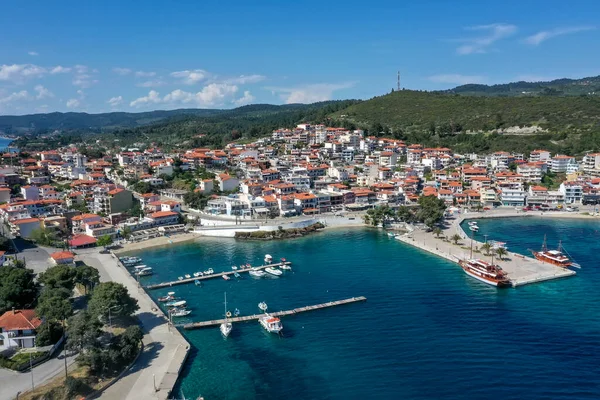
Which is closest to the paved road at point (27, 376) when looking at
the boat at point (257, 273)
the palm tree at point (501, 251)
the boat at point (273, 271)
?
the boat at point (257, 273)

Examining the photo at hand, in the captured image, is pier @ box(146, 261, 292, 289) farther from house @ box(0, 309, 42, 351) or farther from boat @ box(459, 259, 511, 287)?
boat @ box(459, 259, 511, 287)

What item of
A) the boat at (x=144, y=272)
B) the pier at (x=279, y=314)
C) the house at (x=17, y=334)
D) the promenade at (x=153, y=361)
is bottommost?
the pier at (x=279, y=314)

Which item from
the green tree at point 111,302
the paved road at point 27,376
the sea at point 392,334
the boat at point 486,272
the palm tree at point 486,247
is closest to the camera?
the paved road at point 27,376

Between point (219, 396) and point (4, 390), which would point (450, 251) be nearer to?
point (219, 396)

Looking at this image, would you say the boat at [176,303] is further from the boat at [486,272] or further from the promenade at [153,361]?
→ the boat at [486,272]

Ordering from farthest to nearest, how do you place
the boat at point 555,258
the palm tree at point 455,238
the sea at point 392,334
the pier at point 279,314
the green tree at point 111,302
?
the palm tree at point 455,238
the boat at point 555,258
the pier at point 279,314
the green tree at point 111,302
the sea at point 392,334

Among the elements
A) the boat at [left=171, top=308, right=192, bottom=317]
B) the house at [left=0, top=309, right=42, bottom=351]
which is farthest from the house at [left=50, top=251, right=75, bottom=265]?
the boat at [left=171, top=308, right=192, bottom=317]

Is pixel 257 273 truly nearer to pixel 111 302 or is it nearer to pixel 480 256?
pixel 111 302

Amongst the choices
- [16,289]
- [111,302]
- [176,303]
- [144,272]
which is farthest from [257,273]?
[16,289]
